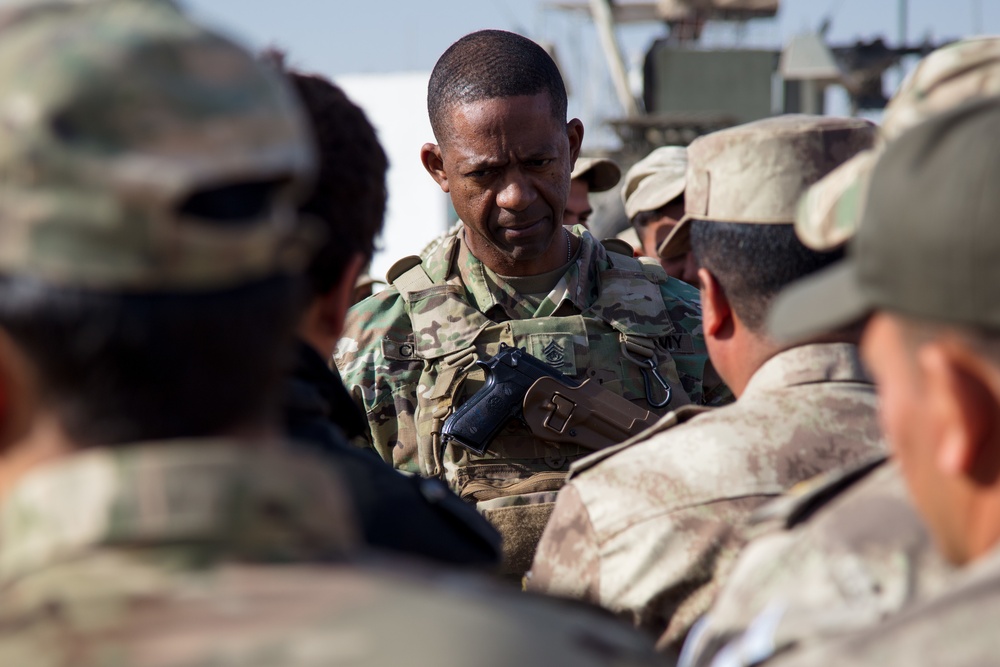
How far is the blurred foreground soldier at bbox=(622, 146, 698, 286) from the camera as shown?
17.6 ft

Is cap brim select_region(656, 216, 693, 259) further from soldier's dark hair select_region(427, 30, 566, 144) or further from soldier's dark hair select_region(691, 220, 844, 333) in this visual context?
soldier's dark hair select_region(427, 30, 566, 144)

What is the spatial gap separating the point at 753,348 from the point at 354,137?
90 centimetres

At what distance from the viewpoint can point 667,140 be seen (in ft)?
63.7

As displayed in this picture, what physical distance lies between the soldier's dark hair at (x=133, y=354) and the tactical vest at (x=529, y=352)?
2435 millimetres

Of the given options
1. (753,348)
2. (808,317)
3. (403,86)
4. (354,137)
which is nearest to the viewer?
(808,317)

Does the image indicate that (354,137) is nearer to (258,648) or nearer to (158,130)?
(158,130)

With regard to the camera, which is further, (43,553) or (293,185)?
(293,185)

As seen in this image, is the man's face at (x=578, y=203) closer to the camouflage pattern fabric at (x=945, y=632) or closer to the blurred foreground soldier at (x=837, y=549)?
the blurred foreground soldier at (x=837, y=549)

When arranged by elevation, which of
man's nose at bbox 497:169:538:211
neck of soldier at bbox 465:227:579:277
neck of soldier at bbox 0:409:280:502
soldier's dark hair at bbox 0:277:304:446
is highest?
soldier's dark hair at bbox 0:277:304:446

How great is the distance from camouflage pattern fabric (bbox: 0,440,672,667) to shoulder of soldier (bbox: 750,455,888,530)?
629 millimetres

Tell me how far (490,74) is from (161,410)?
291cm

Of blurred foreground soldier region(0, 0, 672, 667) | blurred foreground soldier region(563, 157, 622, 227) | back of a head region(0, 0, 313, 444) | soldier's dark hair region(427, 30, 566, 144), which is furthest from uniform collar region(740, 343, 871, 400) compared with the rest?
blurred foreground soldier region(563, 157, 622, 227)

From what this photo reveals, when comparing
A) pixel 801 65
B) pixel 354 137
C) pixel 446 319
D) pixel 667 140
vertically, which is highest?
pixel 354 137

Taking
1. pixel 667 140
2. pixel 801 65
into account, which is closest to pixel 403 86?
pixel 801 65
